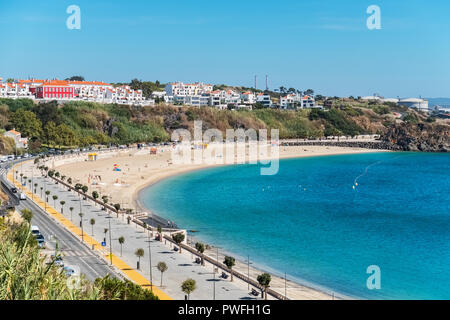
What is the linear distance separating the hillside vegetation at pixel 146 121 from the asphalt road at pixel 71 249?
151 feet

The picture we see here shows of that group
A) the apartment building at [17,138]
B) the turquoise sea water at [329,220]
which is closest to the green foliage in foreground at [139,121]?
the apartment building at [17,138]

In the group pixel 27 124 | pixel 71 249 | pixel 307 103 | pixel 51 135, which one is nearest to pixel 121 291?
pixel 71 249

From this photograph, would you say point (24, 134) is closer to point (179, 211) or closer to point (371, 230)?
point (179, 211)

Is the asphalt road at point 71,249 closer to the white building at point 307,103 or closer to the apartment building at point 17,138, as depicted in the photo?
the apartment building at point 17,138

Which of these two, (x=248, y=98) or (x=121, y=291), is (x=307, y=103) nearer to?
(x=248, y=98)

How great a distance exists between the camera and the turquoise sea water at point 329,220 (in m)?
30.4

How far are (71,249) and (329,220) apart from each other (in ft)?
79.1

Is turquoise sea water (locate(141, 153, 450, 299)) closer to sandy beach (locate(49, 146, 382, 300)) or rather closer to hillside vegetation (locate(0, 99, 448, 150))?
sandy beach (locate(49, 146, 382, 300))

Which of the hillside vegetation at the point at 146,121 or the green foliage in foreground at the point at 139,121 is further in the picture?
the hillside vegetation at the point at 146,121

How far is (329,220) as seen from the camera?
45688 mm

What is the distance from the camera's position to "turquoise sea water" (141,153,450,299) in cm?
3038

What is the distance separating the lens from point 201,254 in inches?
1170

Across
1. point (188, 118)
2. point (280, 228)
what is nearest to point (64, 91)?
point (188, 118)
